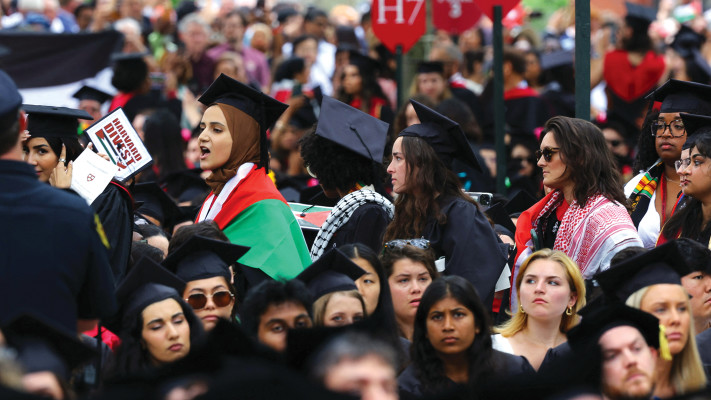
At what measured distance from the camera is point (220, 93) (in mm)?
7398

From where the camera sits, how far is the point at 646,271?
5.62 meters

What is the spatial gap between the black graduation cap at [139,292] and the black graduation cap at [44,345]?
4.04 feet

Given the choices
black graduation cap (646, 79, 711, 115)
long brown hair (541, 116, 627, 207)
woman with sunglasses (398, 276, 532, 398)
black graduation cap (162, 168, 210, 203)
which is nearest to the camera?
woman with sunglasses (398, 276, 532, 398)

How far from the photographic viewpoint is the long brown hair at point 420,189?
22.7 ft

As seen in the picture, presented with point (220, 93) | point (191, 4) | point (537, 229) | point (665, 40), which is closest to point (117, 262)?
point (220, 93)

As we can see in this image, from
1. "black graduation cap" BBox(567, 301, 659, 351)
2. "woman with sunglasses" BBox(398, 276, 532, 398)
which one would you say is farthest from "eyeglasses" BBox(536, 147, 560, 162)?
"black graduation cap" BBox(567, 301, 659, 351)

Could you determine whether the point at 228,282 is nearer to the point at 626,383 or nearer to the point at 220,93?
the point at 220,93

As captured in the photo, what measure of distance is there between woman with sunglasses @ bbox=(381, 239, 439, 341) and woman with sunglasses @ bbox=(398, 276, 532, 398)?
2.68 feet

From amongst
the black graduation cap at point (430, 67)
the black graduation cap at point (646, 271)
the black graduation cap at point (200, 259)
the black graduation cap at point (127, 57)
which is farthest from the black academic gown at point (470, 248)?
the black graduation cap at point (127, 57)

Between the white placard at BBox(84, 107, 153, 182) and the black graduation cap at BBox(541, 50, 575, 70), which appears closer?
the white placard at BBox(84, 107, 153, 182)

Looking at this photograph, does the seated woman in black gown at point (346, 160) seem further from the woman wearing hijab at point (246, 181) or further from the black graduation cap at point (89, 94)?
the black graduation cap at point (89, 94)

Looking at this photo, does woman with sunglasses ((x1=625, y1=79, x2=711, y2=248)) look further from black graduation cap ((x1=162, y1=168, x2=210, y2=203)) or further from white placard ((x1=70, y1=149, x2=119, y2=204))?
black graduation cap ((x1=162, y1=168, x2=210, y2=203))

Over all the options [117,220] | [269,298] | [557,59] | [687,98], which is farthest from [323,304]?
[557,59]

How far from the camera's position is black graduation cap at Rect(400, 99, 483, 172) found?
280 inches
